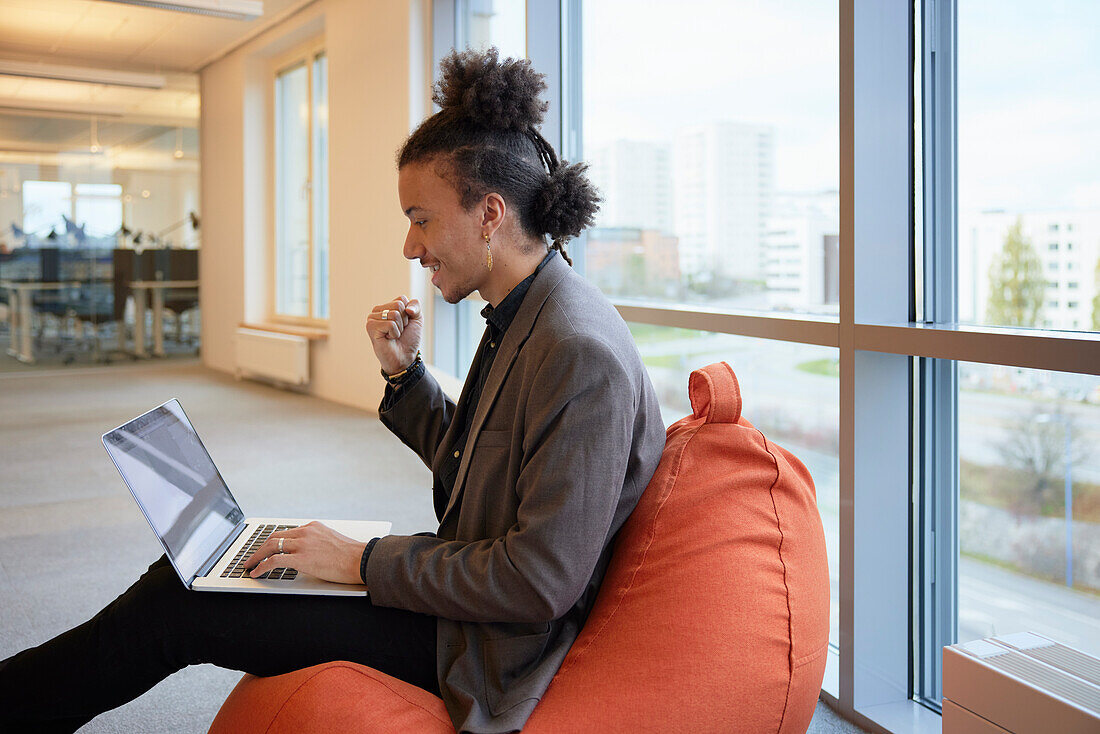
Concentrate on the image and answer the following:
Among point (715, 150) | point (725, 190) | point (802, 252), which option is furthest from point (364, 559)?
point (715, 150)

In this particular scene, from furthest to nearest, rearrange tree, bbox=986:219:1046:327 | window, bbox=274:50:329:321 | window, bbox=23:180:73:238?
window, bbox=23:180:73:238 < window, bbox=274:50:329:321 < tree, bbox=986:219:1046:327

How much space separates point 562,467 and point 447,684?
368mm

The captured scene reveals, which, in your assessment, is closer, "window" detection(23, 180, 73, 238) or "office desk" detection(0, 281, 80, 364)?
"office desk" detection(0, 281, 80, 364)

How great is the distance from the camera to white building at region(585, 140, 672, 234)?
3.76 metres

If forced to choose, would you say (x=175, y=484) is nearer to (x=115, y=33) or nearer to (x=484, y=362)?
(x=484, y=362)

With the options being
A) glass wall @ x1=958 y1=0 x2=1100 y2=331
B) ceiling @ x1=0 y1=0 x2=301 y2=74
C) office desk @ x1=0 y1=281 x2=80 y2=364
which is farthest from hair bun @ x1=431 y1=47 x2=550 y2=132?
office desk @ x1=0 y1=281 x2=80 y2=364

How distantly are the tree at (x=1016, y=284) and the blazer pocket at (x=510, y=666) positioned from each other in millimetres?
1296

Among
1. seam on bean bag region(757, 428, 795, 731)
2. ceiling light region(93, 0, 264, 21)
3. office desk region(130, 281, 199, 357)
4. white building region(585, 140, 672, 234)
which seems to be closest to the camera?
seam on bean bag region(757, 428, 795, 731)

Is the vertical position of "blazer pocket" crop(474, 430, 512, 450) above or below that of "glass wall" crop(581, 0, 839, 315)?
below

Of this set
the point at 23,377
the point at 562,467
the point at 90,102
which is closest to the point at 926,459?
Result: the point at 562,467

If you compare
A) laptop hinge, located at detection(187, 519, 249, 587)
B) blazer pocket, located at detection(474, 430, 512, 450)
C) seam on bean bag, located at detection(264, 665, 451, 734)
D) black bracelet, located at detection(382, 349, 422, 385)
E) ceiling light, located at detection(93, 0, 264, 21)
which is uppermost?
ceiling light, located at detection(93, 0, 264, 21)

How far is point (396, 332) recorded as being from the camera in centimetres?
180

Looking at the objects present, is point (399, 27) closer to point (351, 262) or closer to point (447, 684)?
point (351, 262)

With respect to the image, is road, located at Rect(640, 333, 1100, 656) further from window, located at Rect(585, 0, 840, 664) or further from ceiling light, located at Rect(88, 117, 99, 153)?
ceiling light, located at Rect(88, 117, 99, 153)
